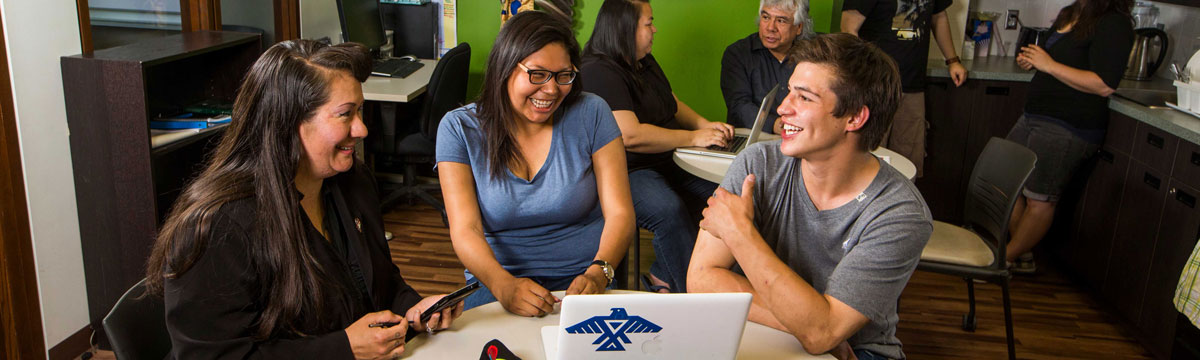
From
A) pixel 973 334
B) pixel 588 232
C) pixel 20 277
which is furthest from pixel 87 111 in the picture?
pixel 973 334

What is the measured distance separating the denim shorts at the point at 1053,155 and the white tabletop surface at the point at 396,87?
104 inches

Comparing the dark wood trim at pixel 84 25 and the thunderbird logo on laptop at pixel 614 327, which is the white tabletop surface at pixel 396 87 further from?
the thunderbird logo on laptop at pixel 614 327

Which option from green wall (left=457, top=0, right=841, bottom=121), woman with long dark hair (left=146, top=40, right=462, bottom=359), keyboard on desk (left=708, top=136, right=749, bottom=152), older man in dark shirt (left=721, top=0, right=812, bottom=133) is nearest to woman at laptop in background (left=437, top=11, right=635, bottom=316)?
woman with long dark hair (left=146, top=40, right=462, bottom=359)

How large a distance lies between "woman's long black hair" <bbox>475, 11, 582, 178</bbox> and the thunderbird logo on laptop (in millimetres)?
887

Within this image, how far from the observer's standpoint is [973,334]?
320 centimetres

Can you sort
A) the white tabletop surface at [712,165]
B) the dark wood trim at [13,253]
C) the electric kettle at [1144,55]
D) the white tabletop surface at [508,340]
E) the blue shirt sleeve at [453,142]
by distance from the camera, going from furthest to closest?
the electric kettle at [1144,55] → the white tabletop surface at [712,165] → the dark wood trim at [13,253] → the blue shirt sleeve at [453,142] → the white tabletop surface at [508,340]

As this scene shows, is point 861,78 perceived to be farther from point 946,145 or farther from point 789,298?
point 946,145

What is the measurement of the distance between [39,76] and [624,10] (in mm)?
1792

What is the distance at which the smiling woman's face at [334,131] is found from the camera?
4.96 ft

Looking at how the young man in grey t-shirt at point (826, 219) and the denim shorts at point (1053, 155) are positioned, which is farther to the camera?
the denim shorts at point (1053, 155)

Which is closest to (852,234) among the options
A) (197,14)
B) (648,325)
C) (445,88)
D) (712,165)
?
(648,325)

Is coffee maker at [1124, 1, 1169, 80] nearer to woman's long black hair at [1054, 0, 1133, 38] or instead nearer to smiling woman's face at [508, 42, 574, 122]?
woman's long black hair at [1054, 0, 1133, 38]

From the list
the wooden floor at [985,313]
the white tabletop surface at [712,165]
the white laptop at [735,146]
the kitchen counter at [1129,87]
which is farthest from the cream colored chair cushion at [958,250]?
the kitchen counter at [1129,87]

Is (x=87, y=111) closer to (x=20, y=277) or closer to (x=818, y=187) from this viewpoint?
(x=20, y=277)
